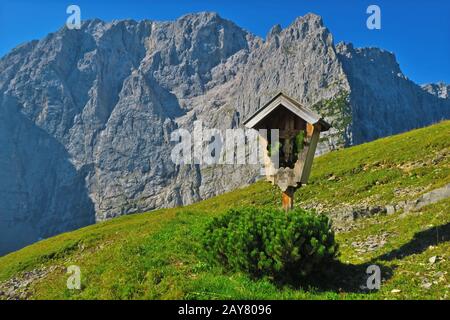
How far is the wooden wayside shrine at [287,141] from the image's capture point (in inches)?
698

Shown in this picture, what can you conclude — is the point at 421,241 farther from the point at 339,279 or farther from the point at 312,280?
the point at 312,280

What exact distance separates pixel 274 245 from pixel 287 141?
542 cm

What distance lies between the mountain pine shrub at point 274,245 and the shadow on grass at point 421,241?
3.78 meters

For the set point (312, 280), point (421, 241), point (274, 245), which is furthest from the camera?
point (421, 241)

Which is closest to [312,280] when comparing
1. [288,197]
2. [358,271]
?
[358,271]

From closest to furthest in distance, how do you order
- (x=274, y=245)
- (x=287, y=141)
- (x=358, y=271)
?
(x=274, y=245) < (x=358, y=271) < (x=287, y=141)

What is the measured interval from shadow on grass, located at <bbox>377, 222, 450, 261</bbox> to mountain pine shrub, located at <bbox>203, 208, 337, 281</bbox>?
3778mm

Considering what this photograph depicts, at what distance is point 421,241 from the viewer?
60.6 feet

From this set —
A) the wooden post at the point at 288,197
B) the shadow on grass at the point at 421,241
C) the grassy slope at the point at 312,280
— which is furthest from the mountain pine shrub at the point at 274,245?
the shadow on grass at the point at 421,241

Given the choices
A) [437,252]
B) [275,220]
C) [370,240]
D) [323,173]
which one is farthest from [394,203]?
[323,173]

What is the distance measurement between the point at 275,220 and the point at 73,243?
5358 centimetres

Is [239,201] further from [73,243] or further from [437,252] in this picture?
[437,252]
